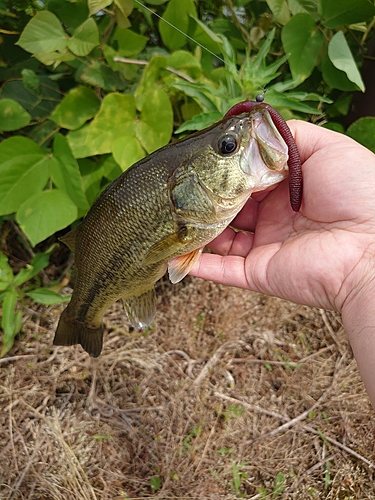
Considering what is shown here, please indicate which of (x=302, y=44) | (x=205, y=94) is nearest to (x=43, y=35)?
(x=205, y=94)

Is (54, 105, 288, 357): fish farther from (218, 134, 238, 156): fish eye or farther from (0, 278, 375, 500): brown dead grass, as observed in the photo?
(0, 278, 375, 500): brown dead grass

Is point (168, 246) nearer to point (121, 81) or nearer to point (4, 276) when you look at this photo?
point (121, 81)

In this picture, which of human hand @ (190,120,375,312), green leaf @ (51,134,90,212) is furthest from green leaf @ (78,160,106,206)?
human hand @ (190,120,375,312)

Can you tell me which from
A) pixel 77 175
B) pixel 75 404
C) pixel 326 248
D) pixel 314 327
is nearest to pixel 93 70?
pixel 77 175

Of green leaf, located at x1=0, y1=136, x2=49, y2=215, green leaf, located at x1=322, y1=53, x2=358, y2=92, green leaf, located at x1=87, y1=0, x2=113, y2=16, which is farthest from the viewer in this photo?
green leaf, located at x1=322, y1=53, x2=358, y2=92

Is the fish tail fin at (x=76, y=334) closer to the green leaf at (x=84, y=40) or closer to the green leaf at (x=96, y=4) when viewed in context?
the green leaf at (x=84, y=40)

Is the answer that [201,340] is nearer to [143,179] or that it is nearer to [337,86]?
[143,179]

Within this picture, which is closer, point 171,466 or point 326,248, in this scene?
point 326,248
